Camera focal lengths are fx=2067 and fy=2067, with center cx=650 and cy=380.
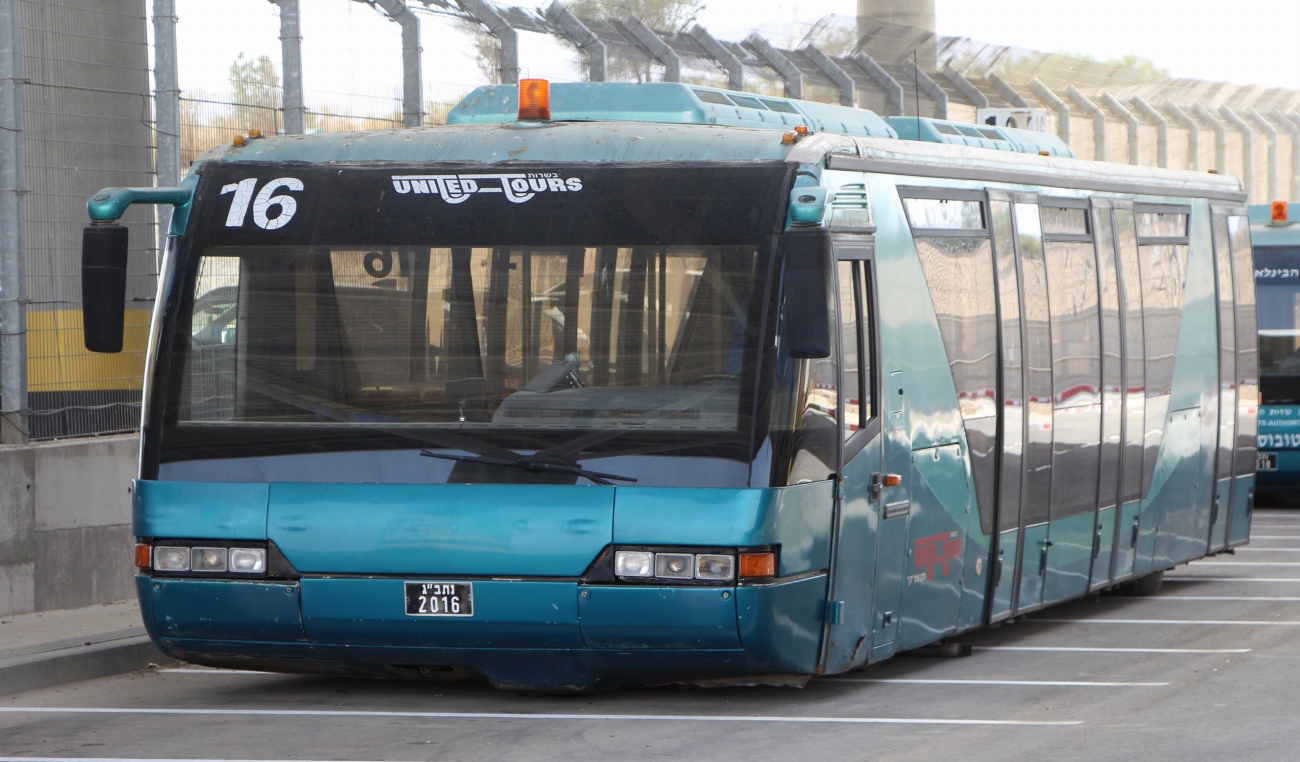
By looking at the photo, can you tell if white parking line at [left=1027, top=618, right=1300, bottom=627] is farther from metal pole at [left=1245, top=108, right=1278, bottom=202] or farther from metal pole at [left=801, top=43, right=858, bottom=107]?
metal pole at [left=1245, top=108, right=1278, bottom=202]

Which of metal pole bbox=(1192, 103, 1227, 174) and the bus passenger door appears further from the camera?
metal pole bbox=(1192, 103, 1227, 174)

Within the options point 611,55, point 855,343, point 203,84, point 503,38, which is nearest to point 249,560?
point 855,343

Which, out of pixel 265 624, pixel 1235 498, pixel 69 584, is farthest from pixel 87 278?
pixel 1235 498

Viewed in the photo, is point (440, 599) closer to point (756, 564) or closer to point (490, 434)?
point (490, 434)

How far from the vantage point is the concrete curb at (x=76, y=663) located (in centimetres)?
979

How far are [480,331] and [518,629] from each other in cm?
122

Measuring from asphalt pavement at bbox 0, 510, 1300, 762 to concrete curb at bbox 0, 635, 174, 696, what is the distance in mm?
76

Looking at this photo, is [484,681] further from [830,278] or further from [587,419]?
[830,278]

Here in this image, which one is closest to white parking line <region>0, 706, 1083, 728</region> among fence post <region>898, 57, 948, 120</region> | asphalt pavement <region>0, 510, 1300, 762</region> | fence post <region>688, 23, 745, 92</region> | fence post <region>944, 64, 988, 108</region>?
asphalt pavement <region>0, 510, 1300, 762</region>

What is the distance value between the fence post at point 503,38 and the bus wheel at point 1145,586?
19.4 ft

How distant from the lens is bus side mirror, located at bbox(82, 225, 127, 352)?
855 cm

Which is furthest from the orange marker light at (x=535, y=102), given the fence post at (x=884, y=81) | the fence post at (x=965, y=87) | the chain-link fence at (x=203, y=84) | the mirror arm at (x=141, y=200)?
the fence post at (x=965, y=87)

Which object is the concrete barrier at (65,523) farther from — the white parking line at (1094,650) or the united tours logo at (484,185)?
the white parking line at (1094,650)

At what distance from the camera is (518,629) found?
27.2 feet
